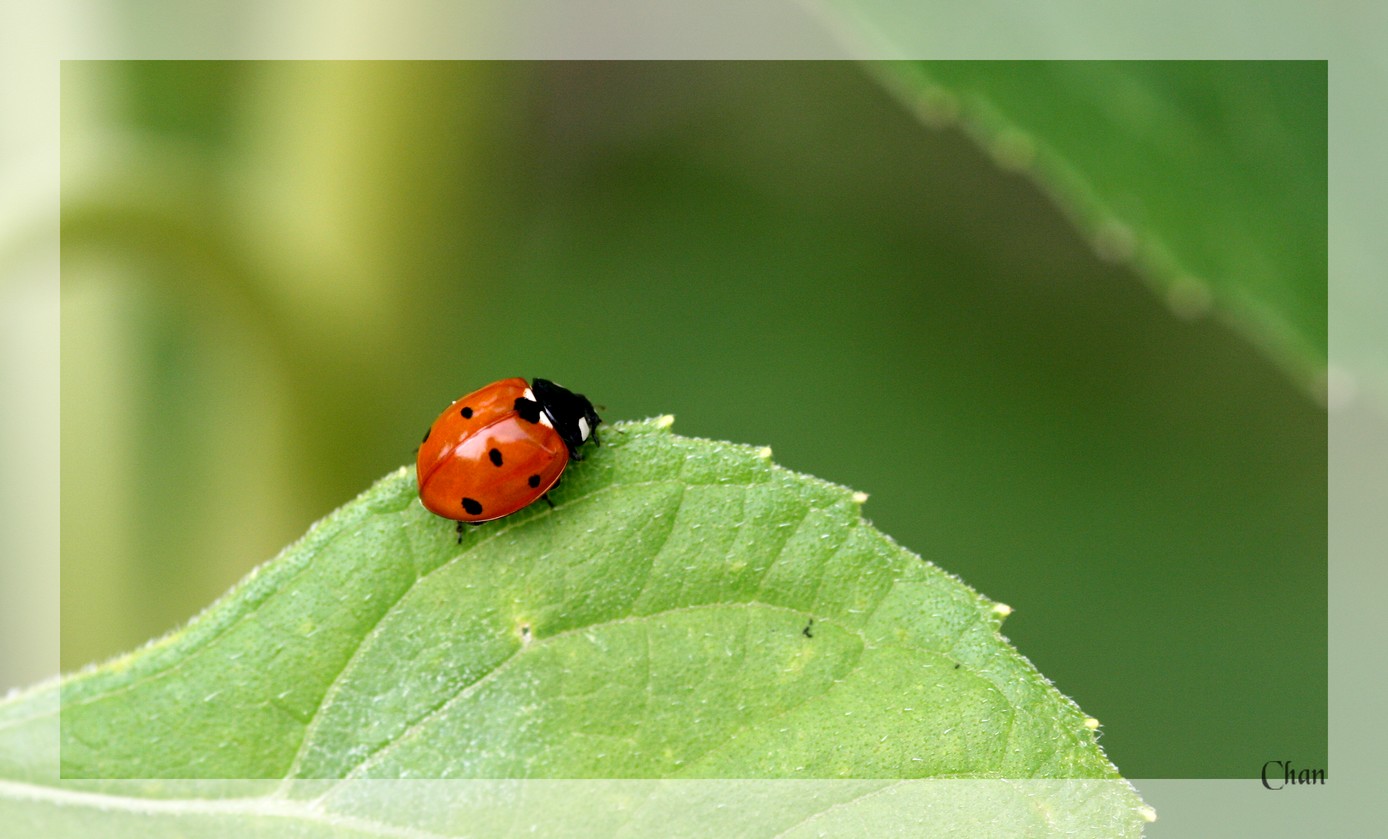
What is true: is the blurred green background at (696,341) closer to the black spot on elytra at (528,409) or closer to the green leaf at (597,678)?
the black spot on elytra at (528,409)

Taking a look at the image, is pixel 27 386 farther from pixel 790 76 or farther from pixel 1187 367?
pixel 1187 367

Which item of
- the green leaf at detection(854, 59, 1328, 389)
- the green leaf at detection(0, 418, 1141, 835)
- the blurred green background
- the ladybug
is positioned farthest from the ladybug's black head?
the blurred green background

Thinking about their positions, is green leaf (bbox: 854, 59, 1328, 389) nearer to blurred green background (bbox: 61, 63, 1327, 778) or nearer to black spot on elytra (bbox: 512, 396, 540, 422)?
blurred green background (bbox: 61, 63, 1327, 778)

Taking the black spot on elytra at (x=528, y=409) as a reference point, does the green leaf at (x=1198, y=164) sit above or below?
above

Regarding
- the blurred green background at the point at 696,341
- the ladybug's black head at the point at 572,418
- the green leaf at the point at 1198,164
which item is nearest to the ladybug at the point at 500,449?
the ladybug's black head at the point at 572,418

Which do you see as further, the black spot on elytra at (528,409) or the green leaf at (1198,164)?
the green leaf at (1198,164)

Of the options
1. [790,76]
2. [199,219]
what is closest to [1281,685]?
[790,76]
